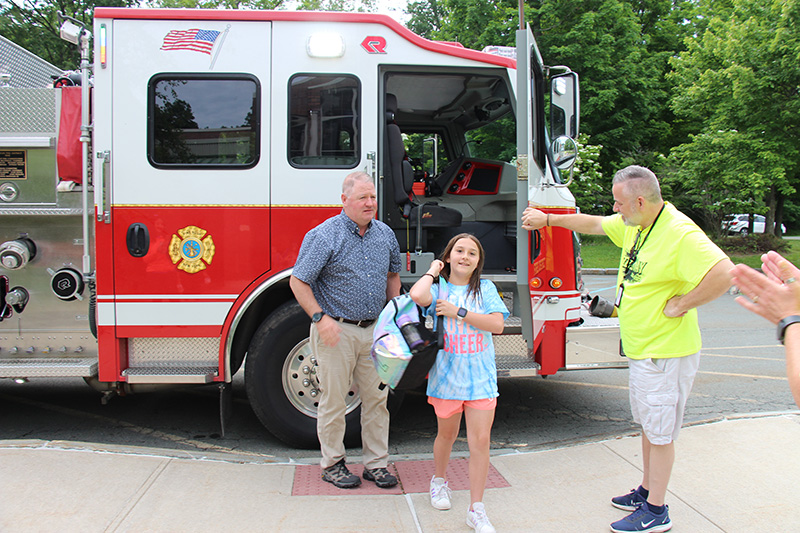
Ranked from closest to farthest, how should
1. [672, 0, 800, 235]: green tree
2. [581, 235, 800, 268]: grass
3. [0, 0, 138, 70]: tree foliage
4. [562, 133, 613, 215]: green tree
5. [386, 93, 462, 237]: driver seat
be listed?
[386, 93, 462, 237]: driver seat → [672, 0, 800, 235]: green tree → [581, 235, 800, 268]: grass → [562, 133, 613, 215]: green tree → [0, 0, 138, 70]: tree foliage

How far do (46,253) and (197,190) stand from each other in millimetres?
1181

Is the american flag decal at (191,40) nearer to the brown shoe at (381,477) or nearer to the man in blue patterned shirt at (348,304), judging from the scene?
the man in blue patterned shirt at (348,304)

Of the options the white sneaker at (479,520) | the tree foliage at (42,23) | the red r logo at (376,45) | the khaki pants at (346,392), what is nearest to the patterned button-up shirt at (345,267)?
the khaki pants at (346,392)

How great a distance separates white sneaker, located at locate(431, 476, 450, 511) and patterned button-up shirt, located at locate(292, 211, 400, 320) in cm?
99

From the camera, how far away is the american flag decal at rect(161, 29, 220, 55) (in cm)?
423

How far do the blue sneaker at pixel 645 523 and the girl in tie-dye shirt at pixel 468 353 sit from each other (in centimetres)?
70

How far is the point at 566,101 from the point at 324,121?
5.55 feet

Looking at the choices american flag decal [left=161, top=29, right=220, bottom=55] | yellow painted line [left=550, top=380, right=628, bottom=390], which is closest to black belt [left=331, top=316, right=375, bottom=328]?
american flag decal [left=161, top=29, right=220, bottom=55]

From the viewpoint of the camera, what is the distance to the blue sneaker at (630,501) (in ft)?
11.3

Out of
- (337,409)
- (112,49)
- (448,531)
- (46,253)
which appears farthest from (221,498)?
(112,49)

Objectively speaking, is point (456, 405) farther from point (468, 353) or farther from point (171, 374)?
point (171, 374)

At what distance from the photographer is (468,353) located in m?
3.16

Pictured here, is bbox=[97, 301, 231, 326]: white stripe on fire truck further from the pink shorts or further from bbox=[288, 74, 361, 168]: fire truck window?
the pink shorts

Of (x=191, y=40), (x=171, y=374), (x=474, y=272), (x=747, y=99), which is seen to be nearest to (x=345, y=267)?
(x=474, y=272)
